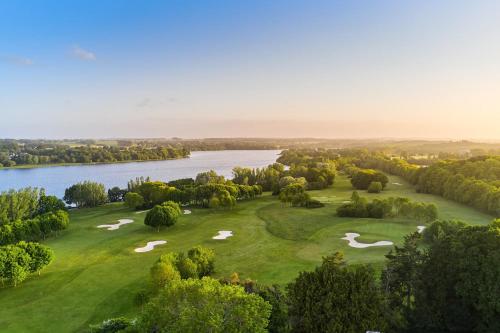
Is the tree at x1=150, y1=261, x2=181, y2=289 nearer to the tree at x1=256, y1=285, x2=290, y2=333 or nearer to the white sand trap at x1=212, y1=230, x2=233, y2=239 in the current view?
the tree at x1=256, y1=285, x2=290, y2=333

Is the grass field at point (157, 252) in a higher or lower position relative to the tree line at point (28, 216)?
lower

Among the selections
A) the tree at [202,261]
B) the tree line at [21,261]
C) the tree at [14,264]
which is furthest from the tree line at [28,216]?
the tree at [202,261]

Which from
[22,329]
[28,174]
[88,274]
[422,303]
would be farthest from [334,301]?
[28,174]

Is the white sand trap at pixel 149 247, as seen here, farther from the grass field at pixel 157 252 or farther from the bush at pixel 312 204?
the bush at pixel 312 204

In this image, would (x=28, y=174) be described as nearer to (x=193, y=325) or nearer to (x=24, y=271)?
(x=24, y=271)

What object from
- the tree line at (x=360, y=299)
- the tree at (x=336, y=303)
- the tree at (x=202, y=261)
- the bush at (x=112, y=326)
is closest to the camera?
the tree line at (x=360, y=299)

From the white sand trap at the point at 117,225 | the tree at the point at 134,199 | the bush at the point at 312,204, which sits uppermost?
the tree at the point at 134,199

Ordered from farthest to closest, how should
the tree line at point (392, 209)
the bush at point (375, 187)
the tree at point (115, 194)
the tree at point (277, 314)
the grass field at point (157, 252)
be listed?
the tree at point (115, 194), the bush at point (375, 187), the tree line at point (392, 209), the grass field at point (157, 252), the tree at point (277, 314)

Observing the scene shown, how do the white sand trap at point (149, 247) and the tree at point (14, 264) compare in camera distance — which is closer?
the tree at point (14, 264)
